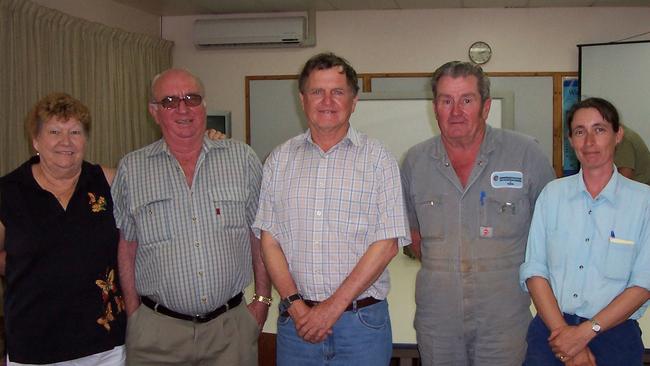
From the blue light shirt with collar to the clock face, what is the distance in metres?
5.14

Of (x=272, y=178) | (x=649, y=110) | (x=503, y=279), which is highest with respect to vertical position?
(x=649, y=110)

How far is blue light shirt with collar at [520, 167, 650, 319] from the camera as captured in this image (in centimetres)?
178

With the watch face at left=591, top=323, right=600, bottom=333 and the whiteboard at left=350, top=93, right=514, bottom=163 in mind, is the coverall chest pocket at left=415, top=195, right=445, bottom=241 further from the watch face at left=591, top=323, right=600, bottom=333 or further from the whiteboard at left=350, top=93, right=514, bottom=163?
the whiteboard at left=350, top=93, right=514, bottom=163

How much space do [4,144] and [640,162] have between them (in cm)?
513

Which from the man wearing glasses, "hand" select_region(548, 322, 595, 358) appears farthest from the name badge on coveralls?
the man wearing glasses

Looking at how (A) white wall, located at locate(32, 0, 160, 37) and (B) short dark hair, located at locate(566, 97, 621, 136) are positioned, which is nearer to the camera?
(B) short dark hair, located at locate(566, 97, 621, 136)

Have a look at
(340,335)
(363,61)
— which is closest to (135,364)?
(340,335)

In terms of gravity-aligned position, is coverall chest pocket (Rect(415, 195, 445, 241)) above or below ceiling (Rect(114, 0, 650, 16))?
below

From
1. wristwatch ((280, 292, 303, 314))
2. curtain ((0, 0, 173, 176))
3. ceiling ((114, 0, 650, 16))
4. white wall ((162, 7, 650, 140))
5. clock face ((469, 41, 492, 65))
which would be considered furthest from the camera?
clock face ((469, 41, 492, 65))

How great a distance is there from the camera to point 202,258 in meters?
2.03

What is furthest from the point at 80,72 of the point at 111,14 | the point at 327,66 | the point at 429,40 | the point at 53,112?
the point at 327,66

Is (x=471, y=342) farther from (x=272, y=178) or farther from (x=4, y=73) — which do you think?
(x=4, y=73)

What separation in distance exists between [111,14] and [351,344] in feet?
17.9

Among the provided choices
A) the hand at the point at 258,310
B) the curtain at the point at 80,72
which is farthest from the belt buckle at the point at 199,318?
the curtain at the point at 80,72
